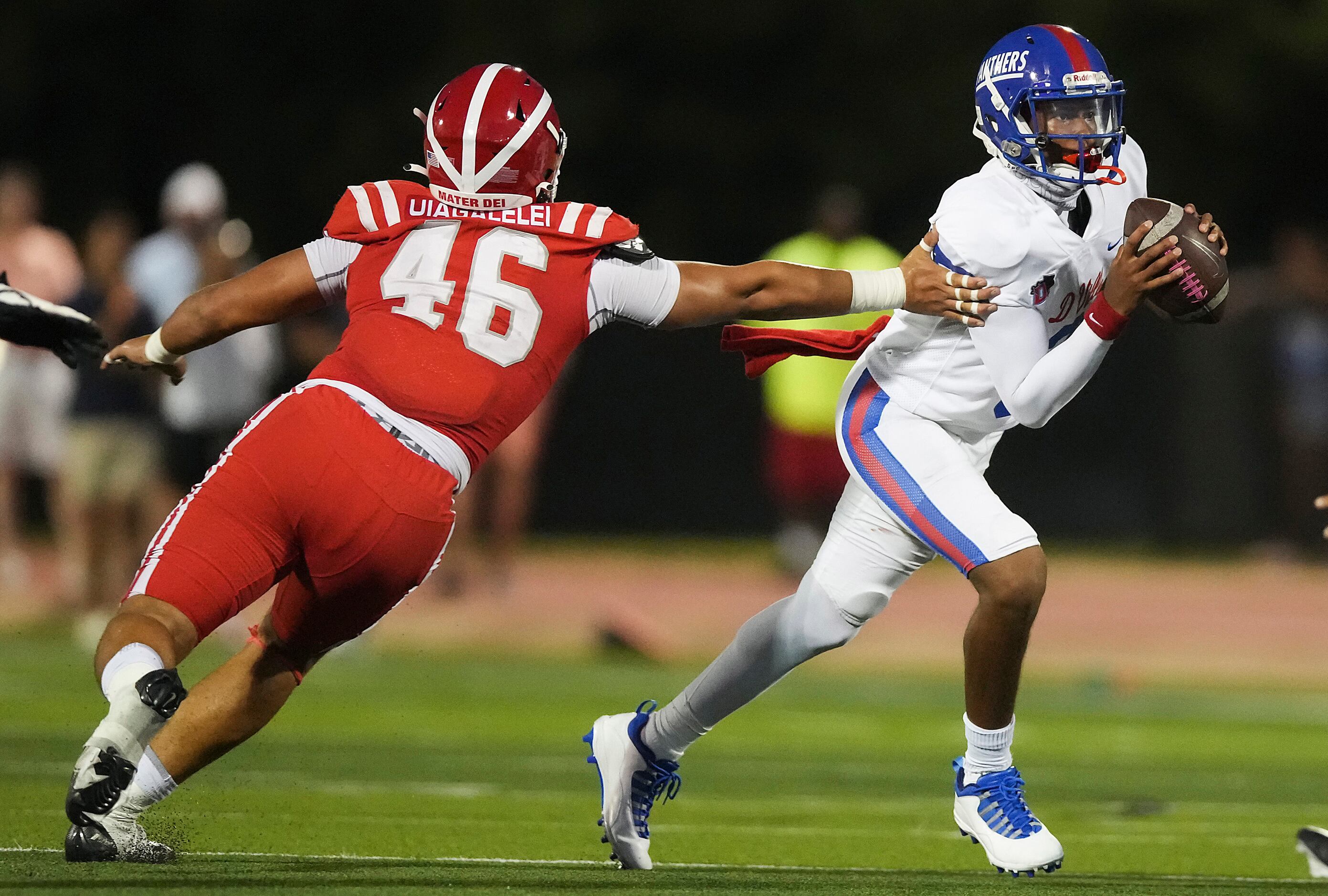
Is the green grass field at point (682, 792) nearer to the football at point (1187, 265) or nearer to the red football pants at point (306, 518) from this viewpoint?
the red football pants at point (306, 518)

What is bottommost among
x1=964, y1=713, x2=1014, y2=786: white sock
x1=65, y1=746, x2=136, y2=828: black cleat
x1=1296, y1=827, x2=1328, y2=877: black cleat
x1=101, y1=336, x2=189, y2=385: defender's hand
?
x1=1296, y1=827, x2=1328, y2=877: black cleat

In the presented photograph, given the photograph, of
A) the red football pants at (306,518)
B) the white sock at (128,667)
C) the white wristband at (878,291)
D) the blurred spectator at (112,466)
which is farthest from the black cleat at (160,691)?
the blurred spectator at (112,466)

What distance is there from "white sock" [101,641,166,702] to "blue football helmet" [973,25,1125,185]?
248cm

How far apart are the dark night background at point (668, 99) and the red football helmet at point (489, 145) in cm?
1423

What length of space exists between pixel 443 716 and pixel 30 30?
12685mm

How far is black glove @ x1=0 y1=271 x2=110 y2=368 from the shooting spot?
5422 millimetres

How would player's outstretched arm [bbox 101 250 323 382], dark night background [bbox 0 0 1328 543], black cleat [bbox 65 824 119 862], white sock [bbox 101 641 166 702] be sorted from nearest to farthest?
white sock [bbox 101 641 166 702] → black cleat [bbox 65 824 119 862] → player's outstretched arm [bbox 101 250 323 382] → dark night background [bbox 0 0 1328 543]

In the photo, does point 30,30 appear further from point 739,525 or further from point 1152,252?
point 1152,252

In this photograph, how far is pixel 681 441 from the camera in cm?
1762

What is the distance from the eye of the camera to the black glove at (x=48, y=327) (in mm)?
5422

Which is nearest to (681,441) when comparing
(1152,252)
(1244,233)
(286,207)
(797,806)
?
(286,207)

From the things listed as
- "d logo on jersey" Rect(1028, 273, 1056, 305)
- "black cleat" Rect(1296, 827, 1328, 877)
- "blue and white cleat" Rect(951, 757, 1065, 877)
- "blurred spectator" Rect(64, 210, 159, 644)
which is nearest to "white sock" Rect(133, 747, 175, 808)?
"blue and white cleat" Rect(951, 757, 1065, 877)

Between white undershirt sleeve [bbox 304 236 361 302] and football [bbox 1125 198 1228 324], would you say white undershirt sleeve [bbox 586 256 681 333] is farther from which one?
football [bbox 1125 198 1228 324]

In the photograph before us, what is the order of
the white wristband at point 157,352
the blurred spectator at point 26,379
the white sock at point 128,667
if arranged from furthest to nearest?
1. the blurred spectator at point 26,379
2. the white wristband at point 157,352
3. the white sock at point 128,667
